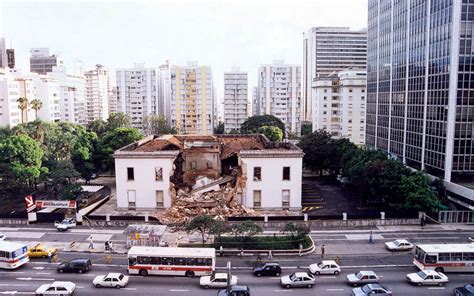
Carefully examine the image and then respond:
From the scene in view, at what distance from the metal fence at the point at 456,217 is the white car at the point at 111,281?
A: 35256 mm

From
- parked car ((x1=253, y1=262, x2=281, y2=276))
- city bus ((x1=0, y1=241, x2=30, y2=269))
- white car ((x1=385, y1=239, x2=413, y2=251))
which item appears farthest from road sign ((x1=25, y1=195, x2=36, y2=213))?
white car ((x1=385, y1=239, x2=413, y2=251))

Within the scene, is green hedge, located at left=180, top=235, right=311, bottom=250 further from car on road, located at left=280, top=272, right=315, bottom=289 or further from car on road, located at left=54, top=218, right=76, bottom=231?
car on road, located at left=54, top=218, right=76, bottom=231

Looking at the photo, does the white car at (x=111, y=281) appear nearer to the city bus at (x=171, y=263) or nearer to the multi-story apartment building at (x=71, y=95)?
the city bus at (x=171, y=263)

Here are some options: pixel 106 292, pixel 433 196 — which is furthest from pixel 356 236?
pixel 106 292

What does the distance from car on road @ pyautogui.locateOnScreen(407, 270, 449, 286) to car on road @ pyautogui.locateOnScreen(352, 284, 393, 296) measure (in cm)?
335

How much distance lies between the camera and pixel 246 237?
1591 inches

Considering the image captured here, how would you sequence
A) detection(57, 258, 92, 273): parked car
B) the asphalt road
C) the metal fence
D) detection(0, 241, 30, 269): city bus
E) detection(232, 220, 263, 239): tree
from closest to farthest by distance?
the asphalt road, detection(57, 258, 92, 273): parked car, detection(0, 241, 30, 269): city bus, detection(232, 220, 263, 239): tree, the metal fence

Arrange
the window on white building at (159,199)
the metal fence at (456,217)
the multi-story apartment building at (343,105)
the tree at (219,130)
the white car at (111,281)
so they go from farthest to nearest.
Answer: the tree at (219,130), the multi-story apartment building at (343,105), the window on white building at (159,199), the metal fence at (456,217), the white car at (111,281)

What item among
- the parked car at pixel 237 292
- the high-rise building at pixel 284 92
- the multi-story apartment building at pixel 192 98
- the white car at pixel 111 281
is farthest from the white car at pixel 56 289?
the high-rise building at pixel 284 92

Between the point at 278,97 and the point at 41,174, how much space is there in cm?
8777

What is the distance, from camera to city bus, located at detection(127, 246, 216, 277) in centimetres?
3366

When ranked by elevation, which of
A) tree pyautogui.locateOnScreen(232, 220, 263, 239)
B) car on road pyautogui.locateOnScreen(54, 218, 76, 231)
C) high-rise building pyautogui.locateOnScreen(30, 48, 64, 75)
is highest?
high-rise building pyautogui.locateOnScreen(30, 48, 64, 75)

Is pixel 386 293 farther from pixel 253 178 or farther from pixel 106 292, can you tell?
pixel 253 178

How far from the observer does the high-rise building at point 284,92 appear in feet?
437
